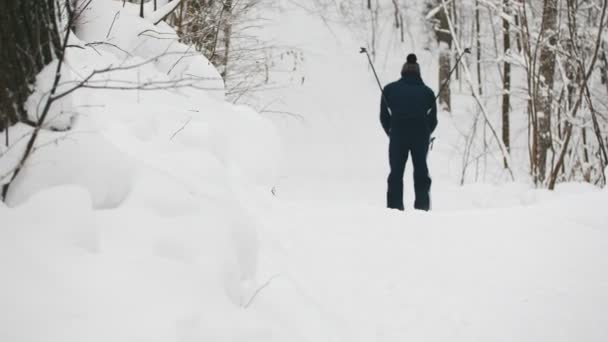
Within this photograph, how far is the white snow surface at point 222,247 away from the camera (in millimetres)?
1754

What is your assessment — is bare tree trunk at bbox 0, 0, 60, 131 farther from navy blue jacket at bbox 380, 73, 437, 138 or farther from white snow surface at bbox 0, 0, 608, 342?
navy blue jacket at bbox 380, 73, 437, 138

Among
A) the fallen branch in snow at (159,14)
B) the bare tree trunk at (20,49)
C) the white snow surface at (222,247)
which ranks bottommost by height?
the white snow surface at (222,247)

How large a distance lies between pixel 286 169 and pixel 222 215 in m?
9.53

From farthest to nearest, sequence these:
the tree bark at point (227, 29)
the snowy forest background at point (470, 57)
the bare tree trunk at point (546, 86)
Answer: the bare tree trunk at point (546, 86) < the tree bark at point (227, 29) < the snowy forest background at point (470, 57)

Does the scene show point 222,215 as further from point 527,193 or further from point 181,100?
point 527,193

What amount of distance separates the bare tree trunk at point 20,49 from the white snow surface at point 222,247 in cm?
6

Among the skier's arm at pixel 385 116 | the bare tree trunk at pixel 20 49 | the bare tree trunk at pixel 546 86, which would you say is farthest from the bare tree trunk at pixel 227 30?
the bare tree trunk at pixel 20 49

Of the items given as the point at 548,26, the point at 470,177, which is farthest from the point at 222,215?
the point at 470,177

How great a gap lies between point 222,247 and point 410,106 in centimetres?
380

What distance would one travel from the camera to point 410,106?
18.4 feet

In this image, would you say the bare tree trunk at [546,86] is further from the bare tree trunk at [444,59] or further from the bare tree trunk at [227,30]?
the bare tree trunk at [444,59]

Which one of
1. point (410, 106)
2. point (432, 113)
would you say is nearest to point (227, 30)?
point (410, 106)

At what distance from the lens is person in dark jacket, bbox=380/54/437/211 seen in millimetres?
5617

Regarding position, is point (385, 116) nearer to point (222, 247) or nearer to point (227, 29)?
point (227, 29)
